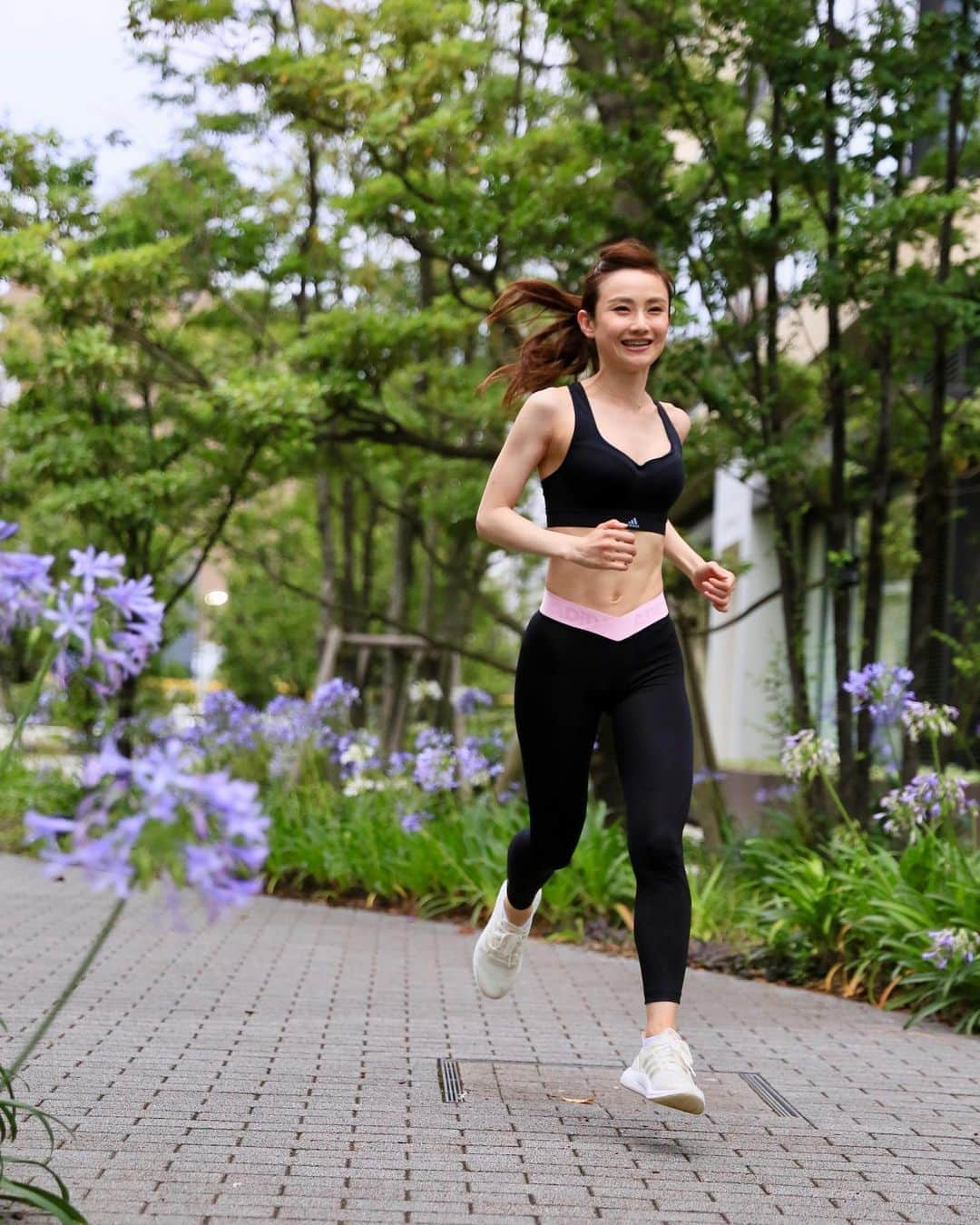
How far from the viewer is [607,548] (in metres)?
3.76

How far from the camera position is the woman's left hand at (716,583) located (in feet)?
13.7

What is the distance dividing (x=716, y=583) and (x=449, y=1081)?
1517 mm

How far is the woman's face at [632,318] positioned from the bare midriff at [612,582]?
1.57ft

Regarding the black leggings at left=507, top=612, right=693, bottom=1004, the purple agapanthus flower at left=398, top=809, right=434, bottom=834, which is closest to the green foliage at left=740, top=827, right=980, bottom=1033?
the black leggings at left=507, top=612, right=693, bottom=1004

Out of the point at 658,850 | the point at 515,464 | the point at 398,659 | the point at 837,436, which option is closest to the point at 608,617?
the point at 515,464

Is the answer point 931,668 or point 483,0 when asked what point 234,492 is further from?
point 931,668

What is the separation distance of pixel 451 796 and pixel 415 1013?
4.19 metres

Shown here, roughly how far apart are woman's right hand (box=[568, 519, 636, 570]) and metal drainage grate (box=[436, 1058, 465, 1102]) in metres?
1.45

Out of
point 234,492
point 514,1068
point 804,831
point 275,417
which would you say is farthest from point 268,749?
point 514,1068

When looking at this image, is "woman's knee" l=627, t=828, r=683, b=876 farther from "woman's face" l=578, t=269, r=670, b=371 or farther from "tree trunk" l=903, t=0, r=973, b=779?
"tree trunk" l=903, t=0, r=973, b=779

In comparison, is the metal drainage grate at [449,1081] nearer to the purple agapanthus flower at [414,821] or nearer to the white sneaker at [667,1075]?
the white sneaker at [667,1075]

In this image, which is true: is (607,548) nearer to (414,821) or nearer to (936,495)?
(936,495)

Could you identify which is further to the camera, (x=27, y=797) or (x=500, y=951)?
(x=27, y=797)

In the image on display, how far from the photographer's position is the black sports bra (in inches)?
167
